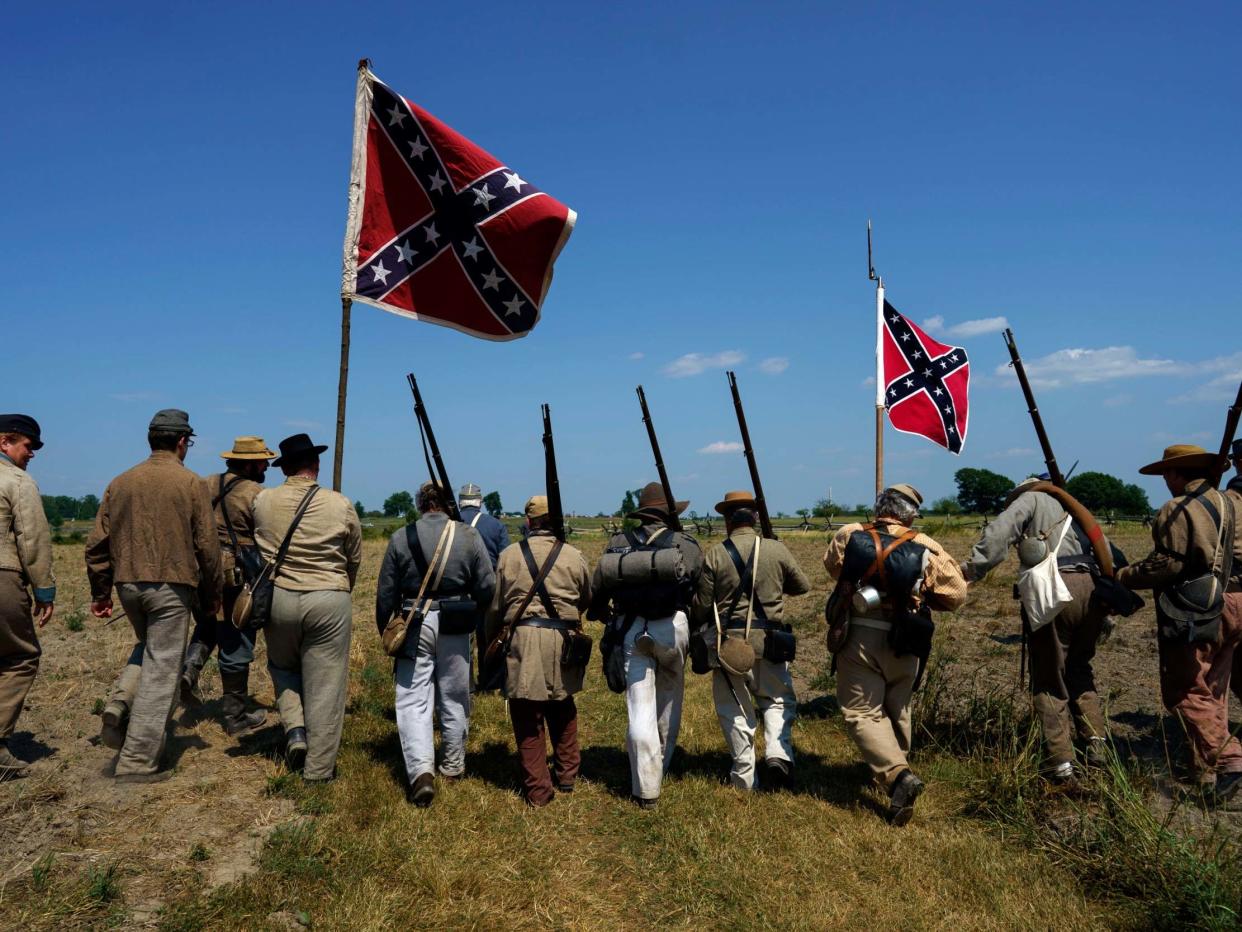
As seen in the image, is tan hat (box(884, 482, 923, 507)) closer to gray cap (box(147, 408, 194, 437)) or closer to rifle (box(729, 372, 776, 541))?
rifle (box(729, 372, 776, 541))

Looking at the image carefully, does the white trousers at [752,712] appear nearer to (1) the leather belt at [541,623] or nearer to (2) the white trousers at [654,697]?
(2) the white trousers at [654,697]

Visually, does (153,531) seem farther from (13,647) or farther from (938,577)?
(938,577)

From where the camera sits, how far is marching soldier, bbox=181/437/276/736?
751 cm

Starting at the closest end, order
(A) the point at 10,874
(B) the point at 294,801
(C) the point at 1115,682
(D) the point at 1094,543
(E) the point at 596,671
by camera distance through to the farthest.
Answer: (A) the point at 10,874, (B) the point at 294,801, (D) the point at 1094,543, (C) the point at 1115,682, (E) the point at 596,671

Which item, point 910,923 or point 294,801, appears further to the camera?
point 294,801

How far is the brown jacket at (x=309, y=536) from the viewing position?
6.32m

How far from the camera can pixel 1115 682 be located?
966 centimetres

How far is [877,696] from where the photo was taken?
6246 millimetres

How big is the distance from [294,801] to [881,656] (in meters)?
4.21

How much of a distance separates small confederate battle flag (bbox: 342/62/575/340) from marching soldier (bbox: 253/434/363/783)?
6.43 ft

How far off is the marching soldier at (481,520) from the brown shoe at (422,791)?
2532 mm

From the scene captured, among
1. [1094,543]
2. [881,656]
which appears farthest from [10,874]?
[1094,543]

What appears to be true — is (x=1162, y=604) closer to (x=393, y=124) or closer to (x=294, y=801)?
(x=294, y=801)

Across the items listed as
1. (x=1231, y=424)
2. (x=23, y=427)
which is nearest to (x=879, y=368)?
(x=1231, y=424)
